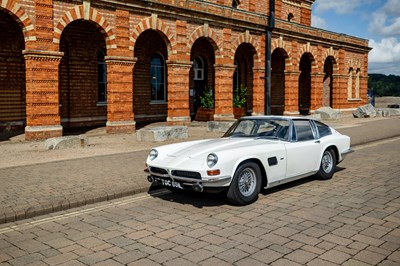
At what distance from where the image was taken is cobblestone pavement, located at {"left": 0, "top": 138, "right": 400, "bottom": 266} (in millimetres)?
4164

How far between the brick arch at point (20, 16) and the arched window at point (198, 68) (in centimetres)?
1176

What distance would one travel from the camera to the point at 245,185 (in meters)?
6.25

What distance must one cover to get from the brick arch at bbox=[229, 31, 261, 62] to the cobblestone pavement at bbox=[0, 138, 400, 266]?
15.7 metres

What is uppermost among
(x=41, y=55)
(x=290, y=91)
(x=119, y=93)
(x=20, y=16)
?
(x=20, y=16)

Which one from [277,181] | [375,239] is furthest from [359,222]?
[277,181]

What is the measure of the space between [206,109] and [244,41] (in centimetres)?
437

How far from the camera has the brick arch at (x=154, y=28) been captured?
56.7 feet

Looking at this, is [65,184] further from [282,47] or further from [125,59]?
[282,47]

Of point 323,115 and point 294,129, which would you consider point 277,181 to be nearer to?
point 294,129

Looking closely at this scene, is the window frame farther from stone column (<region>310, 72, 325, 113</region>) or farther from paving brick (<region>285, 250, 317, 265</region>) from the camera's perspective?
paving brick (<region>285, 250, 317, 265</region>)

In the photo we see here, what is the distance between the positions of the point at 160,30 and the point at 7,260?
50.4 ft

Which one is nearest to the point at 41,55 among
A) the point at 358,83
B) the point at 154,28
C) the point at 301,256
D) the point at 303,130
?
the point at 154,28

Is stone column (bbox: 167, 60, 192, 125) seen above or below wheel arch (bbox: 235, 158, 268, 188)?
above

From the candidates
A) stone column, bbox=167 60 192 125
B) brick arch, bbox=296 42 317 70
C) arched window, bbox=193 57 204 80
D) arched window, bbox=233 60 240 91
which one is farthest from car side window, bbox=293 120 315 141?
brick arch, bbox=296 42 317 70
